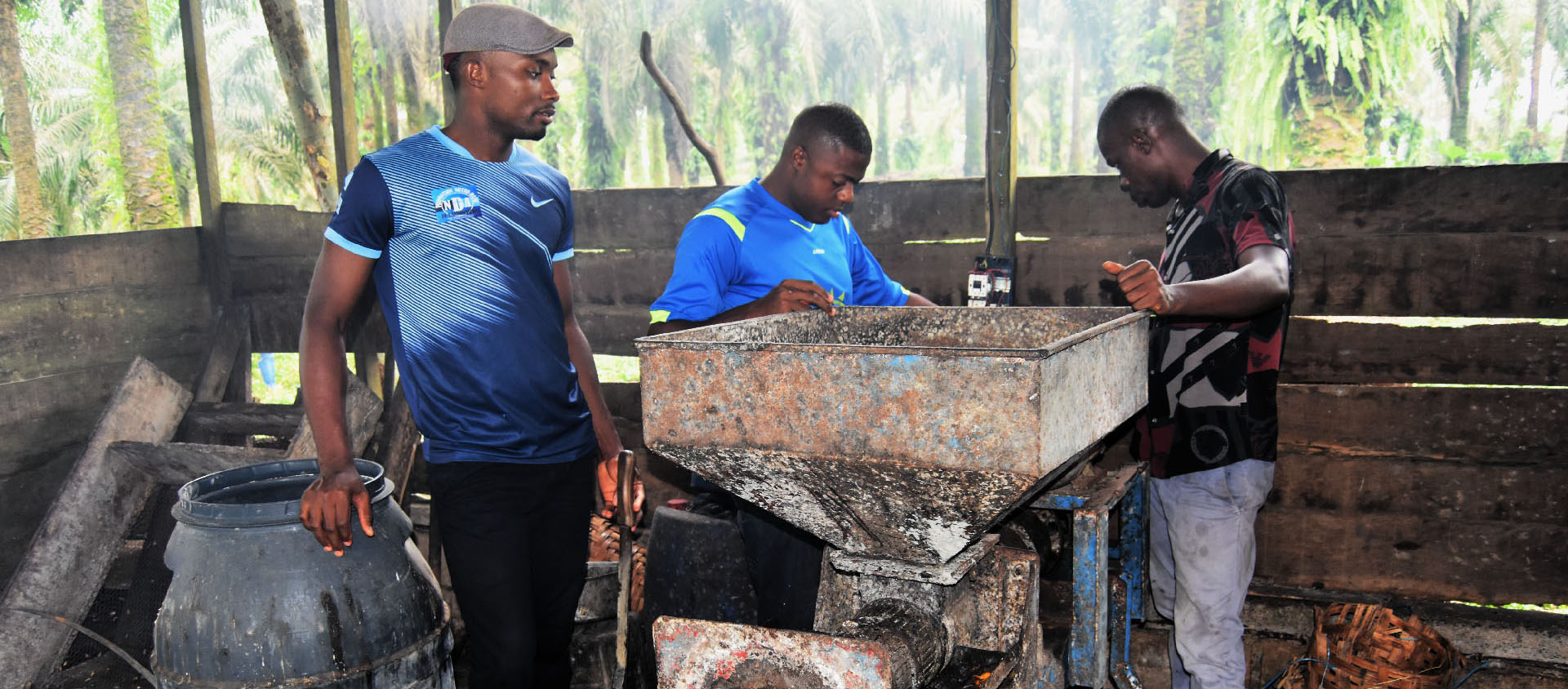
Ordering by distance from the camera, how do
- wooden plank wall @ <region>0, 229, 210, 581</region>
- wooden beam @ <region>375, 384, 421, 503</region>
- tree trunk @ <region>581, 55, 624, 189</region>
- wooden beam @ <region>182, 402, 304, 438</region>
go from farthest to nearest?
tree trunk @ <region>581, 55, 624, 189</region> → wooden beam @ <region>182, 402, 304, 438</region> → wooden beam @ <region>375, 384, 421, 503</region> → wooden plank wall @ <region>0, 229, 210, 581</region>

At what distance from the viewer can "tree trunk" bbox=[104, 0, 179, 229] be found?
13281mm

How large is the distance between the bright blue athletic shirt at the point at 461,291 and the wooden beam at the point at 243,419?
2321 millimetres

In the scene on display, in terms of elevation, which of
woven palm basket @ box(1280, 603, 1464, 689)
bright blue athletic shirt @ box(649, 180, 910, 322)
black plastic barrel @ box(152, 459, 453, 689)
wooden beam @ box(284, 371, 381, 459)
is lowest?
woven palm basket @ box(1280, 603, 1464, 689)

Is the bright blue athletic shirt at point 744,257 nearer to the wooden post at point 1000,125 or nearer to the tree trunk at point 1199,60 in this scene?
the wooden post at point 1000,125

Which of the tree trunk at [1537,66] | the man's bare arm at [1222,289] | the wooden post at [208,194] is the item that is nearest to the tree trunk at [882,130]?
the tree trunk at [1537,66]

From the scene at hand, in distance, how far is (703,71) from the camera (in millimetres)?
37781

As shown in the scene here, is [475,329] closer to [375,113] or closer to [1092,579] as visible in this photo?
[1092,579]

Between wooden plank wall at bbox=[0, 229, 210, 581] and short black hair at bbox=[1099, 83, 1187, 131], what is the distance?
14.2 ft

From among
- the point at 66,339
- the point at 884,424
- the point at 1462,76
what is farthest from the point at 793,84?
the point at 884,424

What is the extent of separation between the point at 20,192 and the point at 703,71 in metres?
24.5

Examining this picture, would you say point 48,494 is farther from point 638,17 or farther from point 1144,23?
point 1144,23

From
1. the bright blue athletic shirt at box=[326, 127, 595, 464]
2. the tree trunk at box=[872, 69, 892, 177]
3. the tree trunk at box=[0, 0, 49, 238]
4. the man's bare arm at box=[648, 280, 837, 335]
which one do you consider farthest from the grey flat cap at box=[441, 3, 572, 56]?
the tree trunk at box=[872, 69, 892, 177]

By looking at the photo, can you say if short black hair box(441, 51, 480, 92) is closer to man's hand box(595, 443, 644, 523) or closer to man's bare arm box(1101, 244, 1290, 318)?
man's hand box(595, 443, 644, 523)

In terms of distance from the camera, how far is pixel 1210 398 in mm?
2947
